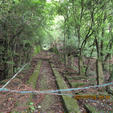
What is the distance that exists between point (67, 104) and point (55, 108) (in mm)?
393

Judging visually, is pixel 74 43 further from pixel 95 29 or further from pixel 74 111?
pixel 74 111

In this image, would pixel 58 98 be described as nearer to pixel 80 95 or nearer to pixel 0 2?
pixel 80 95

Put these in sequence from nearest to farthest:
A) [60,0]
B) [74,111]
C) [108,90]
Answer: [74,111], [108,90], [60,0]

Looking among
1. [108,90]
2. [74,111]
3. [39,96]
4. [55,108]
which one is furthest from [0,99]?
[108,90]

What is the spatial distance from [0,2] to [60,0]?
137 inches

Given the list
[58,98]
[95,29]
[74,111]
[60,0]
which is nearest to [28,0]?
[60,0]

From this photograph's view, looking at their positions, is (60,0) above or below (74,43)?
above

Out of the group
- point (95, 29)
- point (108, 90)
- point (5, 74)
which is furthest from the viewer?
point (5, 74)

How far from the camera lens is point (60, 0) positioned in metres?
5.32

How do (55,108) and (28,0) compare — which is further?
(28,0)

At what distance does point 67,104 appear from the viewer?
2723 mm

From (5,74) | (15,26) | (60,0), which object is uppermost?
(60,0)

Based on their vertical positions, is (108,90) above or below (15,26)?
below

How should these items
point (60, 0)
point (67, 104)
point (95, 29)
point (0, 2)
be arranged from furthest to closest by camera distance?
point (60, 0)
point (95, 29)
point (0, 2)
point (67, 104)
